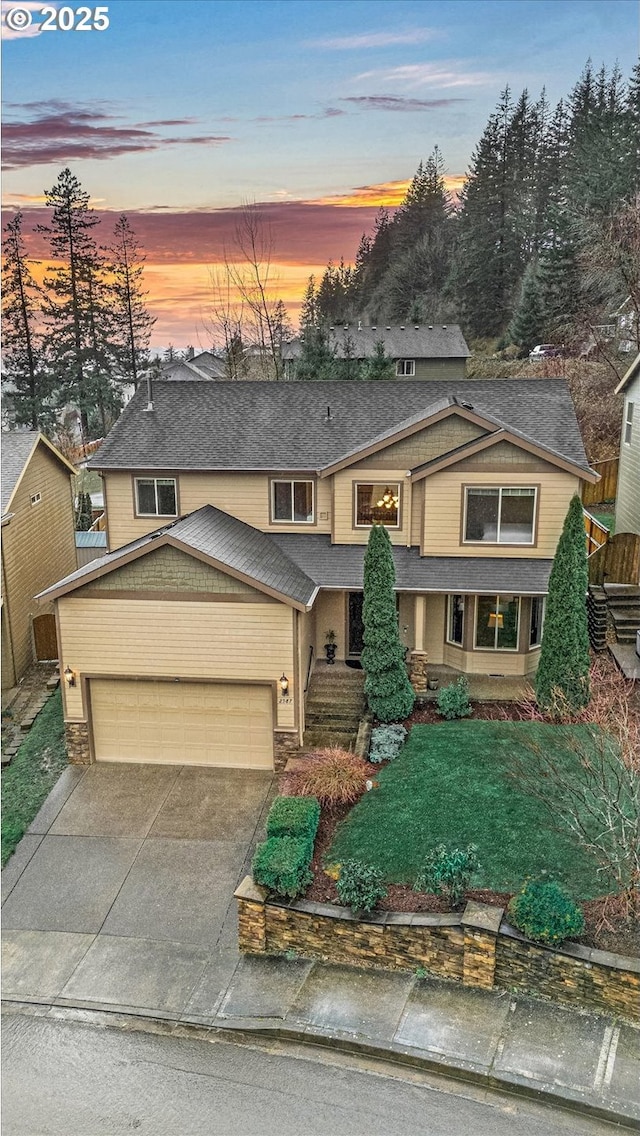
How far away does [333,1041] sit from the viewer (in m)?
9.21

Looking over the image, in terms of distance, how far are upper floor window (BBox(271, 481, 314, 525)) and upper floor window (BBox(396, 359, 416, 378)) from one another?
27028 mm

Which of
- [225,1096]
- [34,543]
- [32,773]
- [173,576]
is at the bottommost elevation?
[32,773]

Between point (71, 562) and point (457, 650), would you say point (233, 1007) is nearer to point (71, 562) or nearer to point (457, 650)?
point (457, 650)

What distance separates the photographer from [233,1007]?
980cm

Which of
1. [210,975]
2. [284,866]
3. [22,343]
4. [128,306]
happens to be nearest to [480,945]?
[284,866]

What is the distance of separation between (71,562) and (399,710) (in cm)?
1353

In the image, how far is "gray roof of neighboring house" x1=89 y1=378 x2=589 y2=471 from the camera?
18.3 m

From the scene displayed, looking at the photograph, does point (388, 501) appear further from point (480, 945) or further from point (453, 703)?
point (480, 945)

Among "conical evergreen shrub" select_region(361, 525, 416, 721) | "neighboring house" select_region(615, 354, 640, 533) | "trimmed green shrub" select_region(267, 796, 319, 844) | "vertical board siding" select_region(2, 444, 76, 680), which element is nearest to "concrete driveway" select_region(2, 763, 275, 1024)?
"trimmed green shrub" select_region(267, 796, 319, 844)

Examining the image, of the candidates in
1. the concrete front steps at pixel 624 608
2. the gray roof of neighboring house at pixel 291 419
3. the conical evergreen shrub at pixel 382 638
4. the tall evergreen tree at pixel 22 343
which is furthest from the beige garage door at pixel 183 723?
the tall evergreen tree at pixel 22 343

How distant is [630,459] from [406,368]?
22.8 meters

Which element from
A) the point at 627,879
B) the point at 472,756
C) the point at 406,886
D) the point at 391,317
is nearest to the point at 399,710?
the point at 472,756

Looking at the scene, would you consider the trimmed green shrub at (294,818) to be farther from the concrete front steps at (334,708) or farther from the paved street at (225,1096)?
the paved street at (225,1096)

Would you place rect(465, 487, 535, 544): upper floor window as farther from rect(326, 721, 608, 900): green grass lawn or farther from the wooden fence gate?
the wooden fence gate
